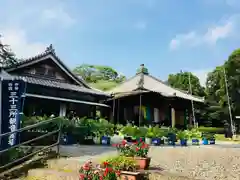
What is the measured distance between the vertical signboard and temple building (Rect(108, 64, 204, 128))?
696 inches

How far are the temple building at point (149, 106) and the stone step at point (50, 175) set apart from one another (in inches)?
739

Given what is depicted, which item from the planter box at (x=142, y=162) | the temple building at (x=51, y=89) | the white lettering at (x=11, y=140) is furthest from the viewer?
the temple building at (x=51, y=89)

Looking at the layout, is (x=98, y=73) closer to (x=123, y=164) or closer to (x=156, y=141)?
(x=156, y=141)

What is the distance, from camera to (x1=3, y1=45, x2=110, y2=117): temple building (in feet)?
60.9

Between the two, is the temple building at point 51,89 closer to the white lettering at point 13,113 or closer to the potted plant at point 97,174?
the white lettering at point 13,113

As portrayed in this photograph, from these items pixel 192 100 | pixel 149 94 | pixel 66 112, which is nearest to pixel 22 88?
pixel 66 112

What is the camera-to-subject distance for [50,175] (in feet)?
22.4

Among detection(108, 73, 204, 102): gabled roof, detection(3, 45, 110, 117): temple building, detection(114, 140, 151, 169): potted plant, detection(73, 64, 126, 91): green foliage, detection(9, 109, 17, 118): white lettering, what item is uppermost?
detection(73, 64, 126, 91): green foliage

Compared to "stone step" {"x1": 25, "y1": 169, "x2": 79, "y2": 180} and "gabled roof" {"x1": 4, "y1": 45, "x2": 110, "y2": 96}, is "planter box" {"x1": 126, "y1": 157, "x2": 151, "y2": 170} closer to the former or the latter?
"stone step" {"x1": 25, "y1": 169, "x2": 79, "y2": 180}

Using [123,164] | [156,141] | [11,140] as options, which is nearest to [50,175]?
[123,164]

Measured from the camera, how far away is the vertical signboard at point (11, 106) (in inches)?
327

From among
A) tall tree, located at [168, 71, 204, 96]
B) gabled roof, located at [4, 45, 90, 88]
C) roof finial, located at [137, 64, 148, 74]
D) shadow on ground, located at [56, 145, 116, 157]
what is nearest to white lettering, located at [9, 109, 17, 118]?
shadow on ground, located at [56, 145, 116, 157]

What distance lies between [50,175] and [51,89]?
1350 cm

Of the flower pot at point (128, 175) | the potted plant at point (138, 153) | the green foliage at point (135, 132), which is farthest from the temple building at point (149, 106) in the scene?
the flower pot at point (128, 175)
